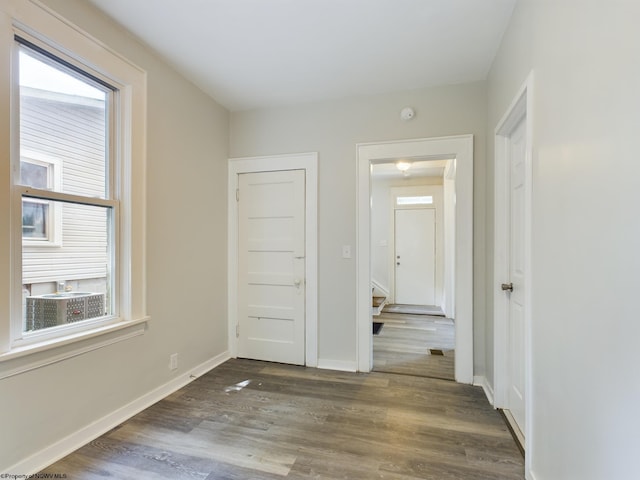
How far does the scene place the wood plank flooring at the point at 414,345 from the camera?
306 cm

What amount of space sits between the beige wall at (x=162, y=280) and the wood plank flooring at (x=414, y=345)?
1.76 metres

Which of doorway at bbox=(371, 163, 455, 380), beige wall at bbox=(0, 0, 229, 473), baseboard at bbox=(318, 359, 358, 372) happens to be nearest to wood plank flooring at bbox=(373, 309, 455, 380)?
baseboard at bbox=(318, 359, 358, 372)

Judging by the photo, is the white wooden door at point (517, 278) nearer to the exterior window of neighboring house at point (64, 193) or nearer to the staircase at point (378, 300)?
the exterior window of neighboring house at point (64, 193)

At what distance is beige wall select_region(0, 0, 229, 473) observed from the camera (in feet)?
5.50

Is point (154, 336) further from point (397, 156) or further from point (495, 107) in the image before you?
point (495, 107)

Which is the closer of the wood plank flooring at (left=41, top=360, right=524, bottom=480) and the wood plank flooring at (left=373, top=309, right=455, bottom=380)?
the wood plank flooring at (left=41, top=360, right=524, bottom=480)

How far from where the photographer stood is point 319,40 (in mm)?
2201

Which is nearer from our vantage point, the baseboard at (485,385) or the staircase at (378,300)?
the baseboard at (485,385)

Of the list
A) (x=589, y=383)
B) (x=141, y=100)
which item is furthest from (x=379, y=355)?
(x=141, y=100)

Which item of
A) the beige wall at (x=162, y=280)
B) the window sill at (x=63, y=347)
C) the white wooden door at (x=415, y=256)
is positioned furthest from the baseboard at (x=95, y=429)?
the white wooden door at (x=415, y=256)

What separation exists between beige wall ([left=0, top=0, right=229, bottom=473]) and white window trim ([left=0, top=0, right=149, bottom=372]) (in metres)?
0.08

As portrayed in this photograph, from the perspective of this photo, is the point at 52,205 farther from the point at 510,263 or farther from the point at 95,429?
the point at 510,263

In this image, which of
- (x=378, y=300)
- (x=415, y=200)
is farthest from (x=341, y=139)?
(x=415, y=200)

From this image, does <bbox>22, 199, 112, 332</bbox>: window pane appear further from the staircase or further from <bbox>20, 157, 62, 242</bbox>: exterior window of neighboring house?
the staircase
